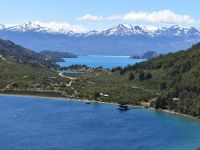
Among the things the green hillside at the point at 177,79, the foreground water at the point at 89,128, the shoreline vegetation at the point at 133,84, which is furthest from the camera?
the shoreline vegetation at the point at 133,84

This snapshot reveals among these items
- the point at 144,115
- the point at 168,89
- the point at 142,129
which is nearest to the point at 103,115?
the point at 144,115

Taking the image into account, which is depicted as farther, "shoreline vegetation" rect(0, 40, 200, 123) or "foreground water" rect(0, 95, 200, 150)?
"shoreline vegetation" rect(0, 40, 200, 123)

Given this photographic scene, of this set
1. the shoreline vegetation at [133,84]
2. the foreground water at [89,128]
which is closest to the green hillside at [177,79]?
the shoreline vegetation at [133,84]

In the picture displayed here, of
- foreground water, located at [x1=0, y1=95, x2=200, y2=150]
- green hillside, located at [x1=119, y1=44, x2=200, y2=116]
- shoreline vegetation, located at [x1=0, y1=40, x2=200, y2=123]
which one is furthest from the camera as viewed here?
shoreline vegetation, located at [x1=0, y1=40, x2=200, y2=123]

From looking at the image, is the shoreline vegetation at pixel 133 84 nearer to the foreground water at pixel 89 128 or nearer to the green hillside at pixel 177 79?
the green hillside at pixel 177 79

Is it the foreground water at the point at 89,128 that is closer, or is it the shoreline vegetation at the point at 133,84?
the foreground water at the point at 89,128

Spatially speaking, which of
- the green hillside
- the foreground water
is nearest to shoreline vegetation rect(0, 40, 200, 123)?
the green hillside

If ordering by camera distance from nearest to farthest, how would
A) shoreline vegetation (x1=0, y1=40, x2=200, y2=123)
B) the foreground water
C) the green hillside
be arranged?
the foreground water → the green hillside → shoreline vegetation (x1=0, y1=40, x2=200, y2=123)

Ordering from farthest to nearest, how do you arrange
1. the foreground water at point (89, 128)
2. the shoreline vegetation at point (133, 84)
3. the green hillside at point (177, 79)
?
the shoreline vegetation at point (133, 84), the green hillside at point (177, 79), the foreground water at point (89, 128)

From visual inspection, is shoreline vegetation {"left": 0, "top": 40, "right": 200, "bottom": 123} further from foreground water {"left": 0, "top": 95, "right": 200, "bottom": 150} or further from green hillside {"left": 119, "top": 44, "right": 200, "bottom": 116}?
foreground water {"left": 0, "top": 95, "right": 200, "bottom": 150}

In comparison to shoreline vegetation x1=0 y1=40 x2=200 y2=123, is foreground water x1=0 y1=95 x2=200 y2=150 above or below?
below
